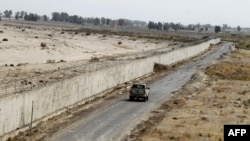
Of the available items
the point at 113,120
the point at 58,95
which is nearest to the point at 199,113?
the point at 113,120

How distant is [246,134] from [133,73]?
39.8 m

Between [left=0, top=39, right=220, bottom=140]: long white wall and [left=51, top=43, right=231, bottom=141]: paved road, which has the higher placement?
[left=0, top=39, right=220, bottom=140]: long white wall

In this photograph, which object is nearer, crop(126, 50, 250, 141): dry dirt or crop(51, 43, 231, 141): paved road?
crop(51, 43, 231, 141): paved road

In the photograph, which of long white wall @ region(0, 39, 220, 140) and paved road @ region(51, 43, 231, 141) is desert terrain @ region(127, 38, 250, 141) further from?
long white wall @ region(0, 39, 220, 140)

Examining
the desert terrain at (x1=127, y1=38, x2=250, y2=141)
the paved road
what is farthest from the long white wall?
the desert terrain at (x1=127, y1=38, x2=250, y2=141)

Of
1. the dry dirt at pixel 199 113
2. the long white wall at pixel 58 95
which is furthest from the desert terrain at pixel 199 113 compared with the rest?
the long white wall at pixel 58 95

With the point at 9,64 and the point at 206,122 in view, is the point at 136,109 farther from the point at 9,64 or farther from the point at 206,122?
the point at 9,64

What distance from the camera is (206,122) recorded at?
35719 mm

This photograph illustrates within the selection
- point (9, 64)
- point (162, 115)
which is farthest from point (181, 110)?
point (9, 64)

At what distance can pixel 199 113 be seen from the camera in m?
39.7

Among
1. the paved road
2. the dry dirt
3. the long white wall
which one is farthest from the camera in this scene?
the dry dirt

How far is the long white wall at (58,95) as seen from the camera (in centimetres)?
2758

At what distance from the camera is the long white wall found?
1086 inches

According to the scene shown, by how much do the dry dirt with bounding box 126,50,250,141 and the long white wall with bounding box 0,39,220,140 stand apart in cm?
661
